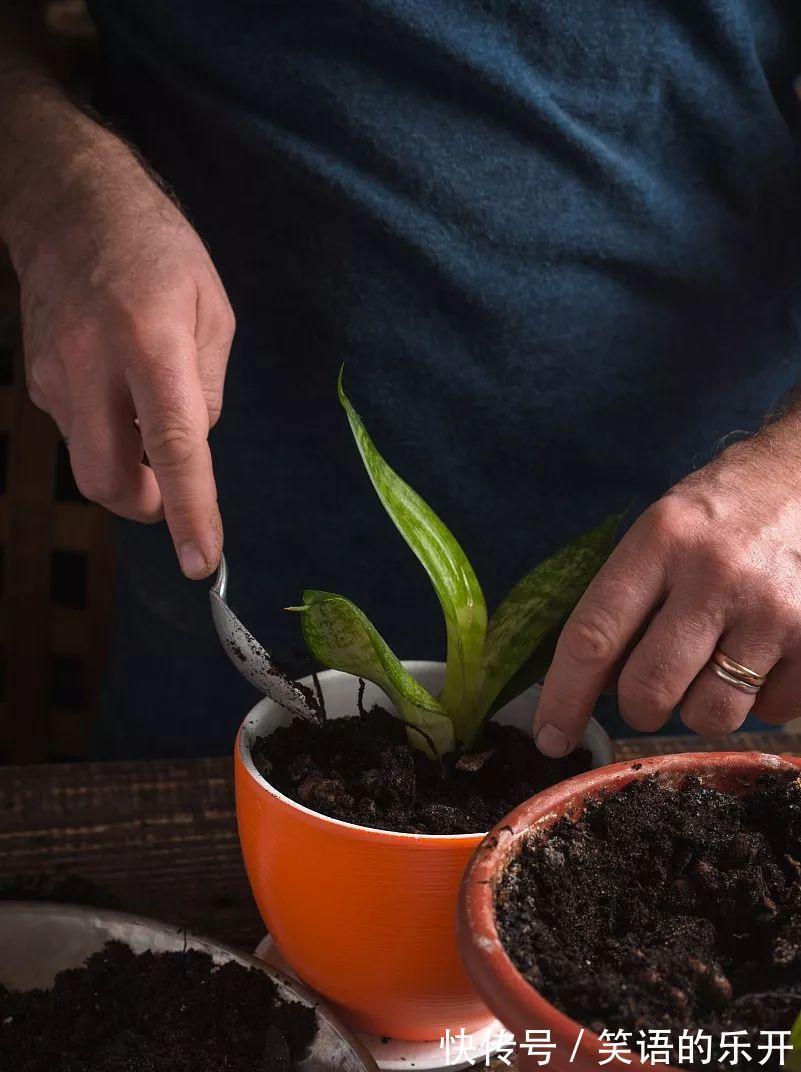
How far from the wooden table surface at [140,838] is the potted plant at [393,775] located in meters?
0.11

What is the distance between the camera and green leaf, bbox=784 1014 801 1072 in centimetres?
32

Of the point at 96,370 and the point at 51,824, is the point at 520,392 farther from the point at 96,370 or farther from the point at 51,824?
the point at 51,824

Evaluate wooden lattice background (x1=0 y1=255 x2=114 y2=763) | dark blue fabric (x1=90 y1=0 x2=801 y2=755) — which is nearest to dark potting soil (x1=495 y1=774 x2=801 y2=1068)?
dark blue fabric (x1=90 y1=0 x2=801 y2=755)

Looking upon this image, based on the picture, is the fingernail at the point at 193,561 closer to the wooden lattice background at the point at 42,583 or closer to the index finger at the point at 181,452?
the index finger at the point at 181,452

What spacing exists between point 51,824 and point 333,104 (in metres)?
0.50

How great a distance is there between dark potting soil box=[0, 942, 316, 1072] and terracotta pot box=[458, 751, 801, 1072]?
16 centimetres

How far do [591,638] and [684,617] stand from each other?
5 cm

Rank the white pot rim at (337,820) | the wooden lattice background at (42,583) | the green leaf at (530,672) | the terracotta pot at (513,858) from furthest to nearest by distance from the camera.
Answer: the wooden lattice background at (42,583) → the green leaf at (530,672) → the white pot rim at (337,820) → the terracotta pot at (513,858)

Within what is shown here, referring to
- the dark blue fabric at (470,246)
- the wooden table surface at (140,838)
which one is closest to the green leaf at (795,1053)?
the wooden table surface at (140,838)

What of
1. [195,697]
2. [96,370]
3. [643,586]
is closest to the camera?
[643,586]

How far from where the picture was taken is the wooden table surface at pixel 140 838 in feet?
2.07

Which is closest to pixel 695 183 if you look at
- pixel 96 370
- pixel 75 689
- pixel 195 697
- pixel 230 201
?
pixel 230 201

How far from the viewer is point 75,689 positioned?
127 centimetres

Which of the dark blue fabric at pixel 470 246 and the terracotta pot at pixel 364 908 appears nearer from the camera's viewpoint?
the terracotta pot at pixel 364 908
